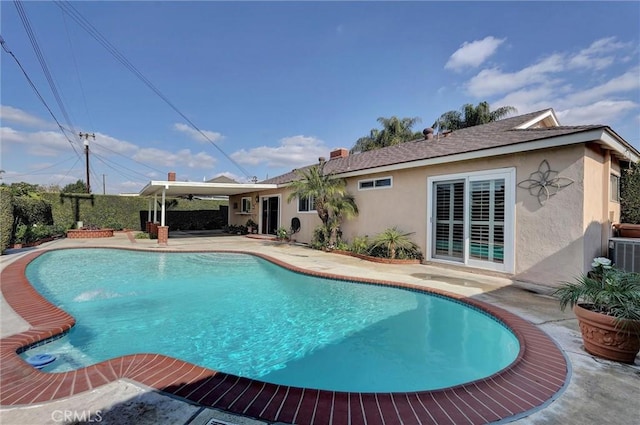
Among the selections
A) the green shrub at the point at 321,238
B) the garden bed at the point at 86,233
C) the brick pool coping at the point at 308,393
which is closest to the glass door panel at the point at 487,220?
the brick pool coping at the point at 308,393

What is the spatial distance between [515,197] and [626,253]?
2.75 metres

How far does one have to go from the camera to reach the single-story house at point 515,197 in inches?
280

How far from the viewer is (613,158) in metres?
8.59

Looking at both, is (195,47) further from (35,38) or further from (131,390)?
(131,390)

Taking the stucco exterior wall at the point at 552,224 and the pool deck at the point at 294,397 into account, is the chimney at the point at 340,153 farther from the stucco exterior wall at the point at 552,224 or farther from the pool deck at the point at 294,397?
the pool deck at the point at 294,397

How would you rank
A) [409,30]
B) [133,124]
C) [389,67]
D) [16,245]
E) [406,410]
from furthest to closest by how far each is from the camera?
[133,124]
[389,67]
[16,245]
[409,30]
[406,410]

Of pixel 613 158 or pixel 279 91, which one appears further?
pixel 279 91

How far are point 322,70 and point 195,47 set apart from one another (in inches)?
286

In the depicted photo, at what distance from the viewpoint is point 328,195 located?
1365 centimetres

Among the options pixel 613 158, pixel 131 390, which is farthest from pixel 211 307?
pixel 613 158

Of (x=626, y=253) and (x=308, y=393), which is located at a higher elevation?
(x=626, y=253)

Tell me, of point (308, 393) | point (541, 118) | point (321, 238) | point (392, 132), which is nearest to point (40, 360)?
point (308, 393)

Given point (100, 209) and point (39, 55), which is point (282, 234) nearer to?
point (39, 55)

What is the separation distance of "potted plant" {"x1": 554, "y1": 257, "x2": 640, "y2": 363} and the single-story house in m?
4.18
